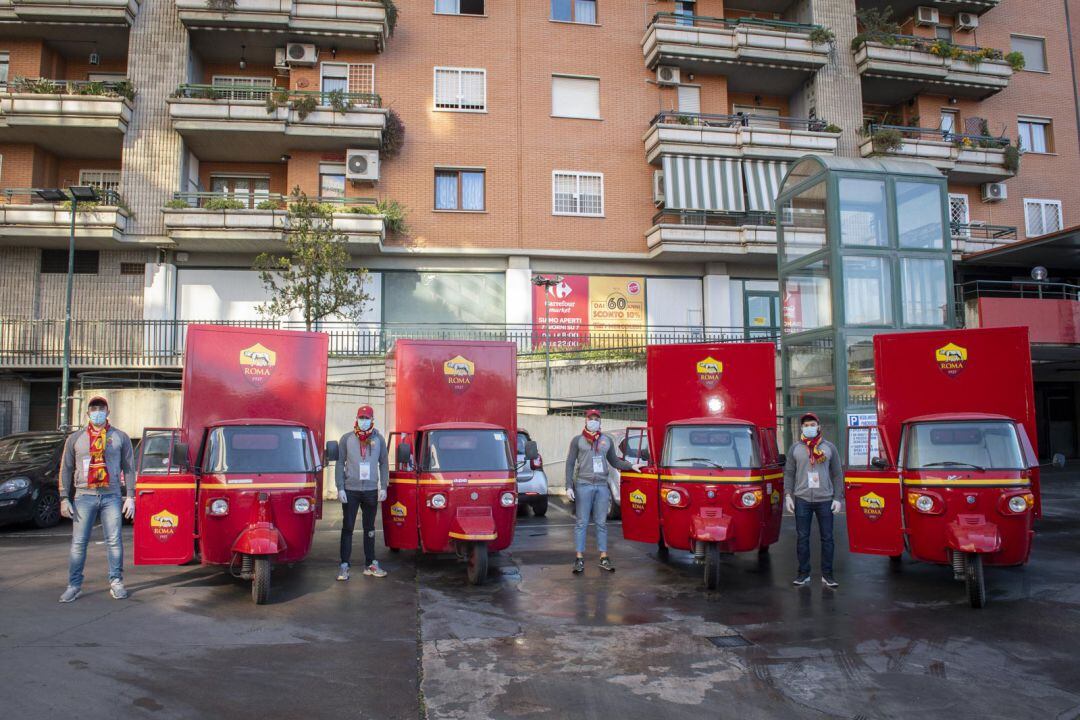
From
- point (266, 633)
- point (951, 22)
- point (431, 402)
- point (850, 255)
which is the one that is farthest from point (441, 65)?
point (266, 633)

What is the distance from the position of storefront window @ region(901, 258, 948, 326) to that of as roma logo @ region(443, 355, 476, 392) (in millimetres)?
9446

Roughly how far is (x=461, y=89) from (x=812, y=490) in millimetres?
19242

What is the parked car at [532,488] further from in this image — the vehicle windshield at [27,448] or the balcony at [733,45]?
the balcony at [733,45]

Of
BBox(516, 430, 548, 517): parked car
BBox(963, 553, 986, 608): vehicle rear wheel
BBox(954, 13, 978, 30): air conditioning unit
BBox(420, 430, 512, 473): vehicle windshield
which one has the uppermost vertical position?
BBox(954, 13, 978, 30): air conditioning unit

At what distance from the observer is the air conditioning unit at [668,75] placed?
83.6 feet

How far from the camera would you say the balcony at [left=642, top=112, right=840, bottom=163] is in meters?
24.5

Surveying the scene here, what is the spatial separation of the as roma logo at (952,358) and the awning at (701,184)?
46.9 feet

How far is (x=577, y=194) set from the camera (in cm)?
2495

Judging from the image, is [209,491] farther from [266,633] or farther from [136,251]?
[136,251]

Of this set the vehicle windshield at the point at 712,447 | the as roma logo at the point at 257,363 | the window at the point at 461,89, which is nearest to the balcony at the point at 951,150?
the window at the point at 461,89

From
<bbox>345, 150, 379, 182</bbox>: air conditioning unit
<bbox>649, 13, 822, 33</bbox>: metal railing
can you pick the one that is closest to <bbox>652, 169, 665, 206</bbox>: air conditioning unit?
<bbox>649, 13, 822, 33</bbox>: metal railing

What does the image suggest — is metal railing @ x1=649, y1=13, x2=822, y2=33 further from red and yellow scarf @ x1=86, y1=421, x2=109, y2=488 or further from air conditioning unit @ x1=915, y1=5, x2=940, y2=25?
red and yellow scarf @ x1=86, y1=421, x2=109, y2=488

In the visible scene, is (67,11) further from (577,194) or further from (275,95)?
(577,194)

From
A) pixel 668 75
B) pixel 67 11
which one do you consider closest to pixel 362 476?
pixel 67 11
